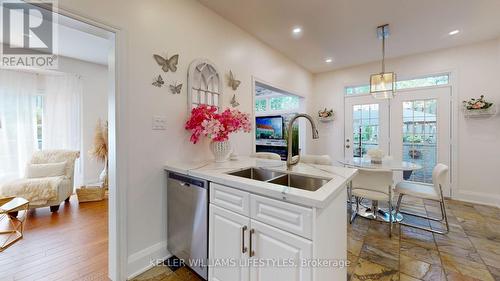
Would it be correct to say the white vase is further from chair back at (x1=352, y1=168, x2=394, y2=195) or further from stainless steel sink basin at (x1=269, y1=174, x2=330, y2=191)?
chair back at (x1=352, y1=168, x2=394, y2=195)

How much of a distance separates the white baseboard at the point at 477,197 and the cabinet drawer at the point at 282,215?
4237 mm

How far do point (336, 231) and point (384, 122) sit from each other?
380 cm

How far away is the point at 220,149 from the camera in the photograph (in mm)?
2111

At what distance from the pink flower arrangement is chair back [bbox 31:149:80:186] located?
8.38 feet

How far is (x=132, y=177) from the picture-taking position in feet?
5.67

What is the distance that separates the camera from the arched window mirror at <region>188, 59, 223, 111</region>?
7.02 feet

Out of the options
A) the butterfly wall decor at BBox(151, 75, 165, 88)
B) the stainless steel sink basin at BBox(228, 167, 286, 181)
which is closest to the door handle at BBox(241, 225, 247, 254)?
the stainless steel sink basin at BBox(228, 167, 286, 181)

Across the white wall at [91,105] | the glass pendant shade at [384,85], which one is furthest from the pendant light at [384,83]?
the white wall at [91,105]

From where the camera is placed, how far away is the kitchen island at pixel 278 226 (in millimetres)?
1027

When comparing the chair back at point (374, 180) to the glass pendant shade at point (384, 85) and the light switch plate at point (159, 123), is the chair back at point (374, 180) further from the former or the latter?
the light switch plate at point (159, 123)

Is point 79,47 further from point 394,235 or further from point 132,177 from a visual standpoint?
point 394,235

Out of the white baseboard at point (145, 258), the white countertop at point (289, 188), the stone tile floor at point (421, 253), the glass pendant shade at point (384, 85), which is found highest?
the glass pendant shade at point (384, 85)

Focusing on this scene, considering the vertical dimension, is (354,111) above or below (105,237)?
above

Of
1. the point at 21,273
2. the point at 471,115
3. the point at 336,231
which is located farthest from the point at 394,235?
the point at 21,273
